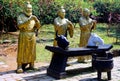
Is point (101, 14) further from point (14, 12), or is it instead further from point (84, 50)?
point (84, 50)

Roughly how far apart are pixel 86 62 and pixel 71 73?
1.67 metres

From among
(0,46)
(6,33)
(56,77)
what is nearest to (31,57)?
(56,77)

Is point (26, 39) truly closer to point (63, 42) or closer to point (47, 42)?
point (63, 42)

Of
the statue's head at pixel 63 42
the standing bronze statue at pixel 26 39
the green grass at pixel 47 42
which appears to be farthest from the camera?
the green grass at pixel 47 42

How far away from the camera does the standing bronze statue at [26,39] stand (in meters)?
9.14

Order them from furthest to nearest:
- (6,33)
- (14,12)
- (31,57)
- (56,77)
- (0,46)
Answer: (6,33)
(14,12)
(0,46)
(31,57)
(56,77)

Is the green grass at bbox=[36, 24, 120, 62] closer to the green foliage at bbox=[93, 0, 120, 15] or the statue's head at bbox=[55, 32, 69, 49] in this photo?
the green foliage at bbox=[93, 0, 120, 15]

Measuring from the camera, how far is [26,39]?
923cm

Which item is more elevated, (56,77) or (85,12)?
(85,12)

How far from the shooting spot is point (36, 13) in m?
15.6

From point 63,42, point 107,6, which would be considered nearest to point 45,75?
point 63,42

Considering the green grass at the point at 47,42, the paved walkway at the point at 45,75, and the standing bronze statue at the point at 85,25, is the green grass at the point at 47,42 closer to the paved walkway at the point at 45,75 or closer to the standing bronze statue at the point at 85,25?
the standing bronze statue at the point at 85,25

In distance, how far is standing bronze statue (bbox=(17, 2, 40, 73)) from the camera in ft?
30.0

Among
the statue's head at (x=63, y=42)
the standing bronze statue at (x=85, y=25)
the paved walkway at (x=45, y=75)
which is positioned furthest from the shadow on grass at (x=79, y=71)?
the standing bronze statue at (x=85, y=25)
